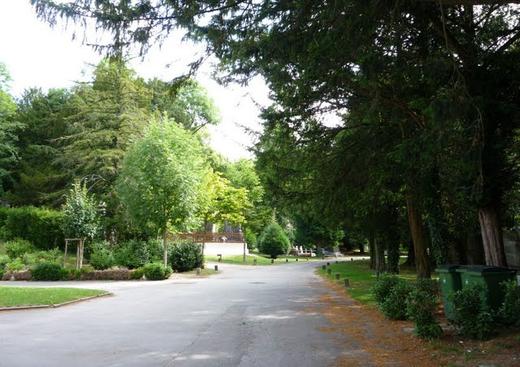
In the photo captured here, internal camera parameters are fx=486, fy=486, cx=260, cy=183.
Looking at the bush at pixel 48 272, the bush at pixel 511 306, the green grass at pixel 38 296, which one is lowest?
the bush at pixel 511 306

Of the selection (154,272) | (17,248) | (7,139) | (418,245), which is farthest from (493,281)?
(7,139)

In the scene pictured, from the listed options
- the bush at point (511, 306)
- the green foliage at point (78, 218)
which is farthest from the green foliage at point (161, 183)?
the bush at point (511, 306)

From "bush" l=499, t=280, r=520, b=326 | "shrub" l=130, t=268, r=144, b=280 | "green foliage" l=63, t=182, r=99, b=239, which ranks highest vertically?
"green foliage" l=63, t=182, r=99, b=239

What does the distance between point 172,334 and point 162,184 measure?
64.4 ft

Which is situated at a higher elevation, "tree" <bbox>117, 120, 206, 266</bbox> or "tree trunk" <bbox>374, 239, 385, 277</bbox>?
"tree" <bbox>117, 120, 206, 266</bbox>

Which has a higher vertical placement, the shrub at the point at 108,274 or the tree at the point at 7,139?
the tree at the point at 7,139

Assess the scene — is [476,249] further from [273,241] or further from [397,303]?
[273,241]

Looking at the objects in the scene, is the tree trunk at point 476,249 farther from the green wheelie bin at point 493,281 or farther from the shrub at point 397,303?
the green wheelie bin at point 493,281

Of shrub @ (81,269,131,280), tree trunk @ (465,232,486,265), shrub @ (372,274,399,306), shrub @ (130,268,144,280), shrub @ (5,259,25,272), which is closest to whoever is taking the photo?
shrub @ (372,274,399,306)

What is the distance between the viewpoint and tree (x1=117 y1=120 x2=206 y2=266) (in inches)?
1158

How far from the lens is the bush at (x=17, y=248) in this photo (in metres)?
32.5

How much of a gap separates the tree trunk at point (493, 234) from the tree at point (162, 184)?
820 inches

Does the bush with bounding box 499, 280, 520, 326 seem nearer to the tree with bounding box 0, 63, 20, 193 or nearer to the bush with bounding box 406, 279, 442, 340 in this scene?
the bush with bounding box 406, 279, 442, 340

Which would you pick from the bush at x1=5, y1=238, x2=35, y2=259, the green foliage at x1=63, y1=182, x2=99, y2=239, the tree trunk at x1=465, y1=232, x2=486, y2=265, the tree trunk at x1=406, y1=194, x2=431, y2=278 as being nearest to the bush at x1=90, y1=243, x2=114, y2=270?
the green foliage at x1=63, y1=182, x2=99, y2=239
